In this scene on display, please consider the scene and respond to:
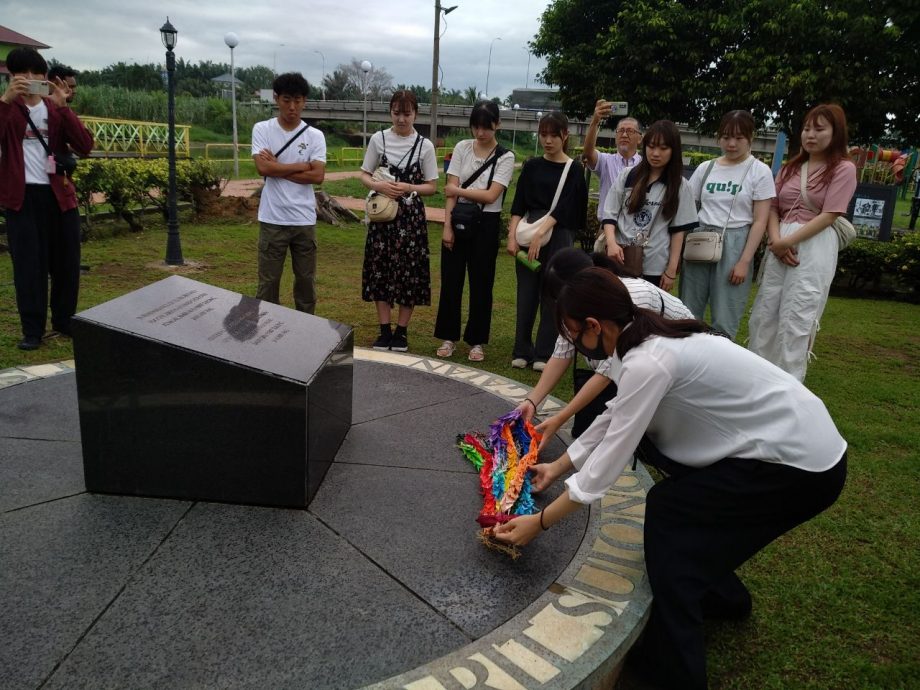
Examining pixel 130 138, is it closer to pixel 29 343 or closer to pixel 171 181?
pixel 171 181

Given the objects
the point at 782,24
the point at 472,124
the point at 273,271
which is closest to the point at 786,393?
the point at 472,124

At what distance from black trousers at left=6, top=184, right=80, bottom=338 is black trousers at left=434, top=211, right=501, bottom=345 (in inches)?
104

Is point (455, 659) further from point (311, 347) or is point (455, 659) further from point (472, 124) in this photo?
point (472, 124)

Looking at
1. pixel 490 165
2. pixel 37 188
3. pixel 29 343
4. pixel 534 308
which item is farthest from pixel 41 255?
pixel 534 308

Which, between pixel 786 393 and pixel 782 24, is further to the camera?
pixel 782 24

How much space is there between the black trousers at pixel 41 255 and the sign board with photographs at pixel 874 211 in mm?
10930

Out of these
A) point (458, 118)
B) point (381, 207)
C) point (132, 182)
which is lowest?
point (132, 182)

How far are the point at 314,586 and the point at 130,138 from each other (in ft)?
85.0

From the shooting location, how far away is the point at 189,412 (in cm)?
259

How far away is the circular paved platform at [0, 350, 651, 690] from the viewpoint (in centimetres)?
187

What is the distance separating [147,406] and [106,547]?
1.69 ft

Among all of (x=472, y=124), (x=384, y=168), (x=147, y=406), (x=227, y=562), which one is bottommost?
(x=227, y=562)

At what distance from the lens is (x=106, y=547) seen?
7.73 feet

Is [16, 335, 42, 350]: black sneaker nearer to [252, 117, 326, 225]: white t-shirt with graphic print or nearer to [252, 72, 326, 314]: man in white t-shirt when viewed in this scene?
[252, 72, 326, 314]: man in white t-shirt
